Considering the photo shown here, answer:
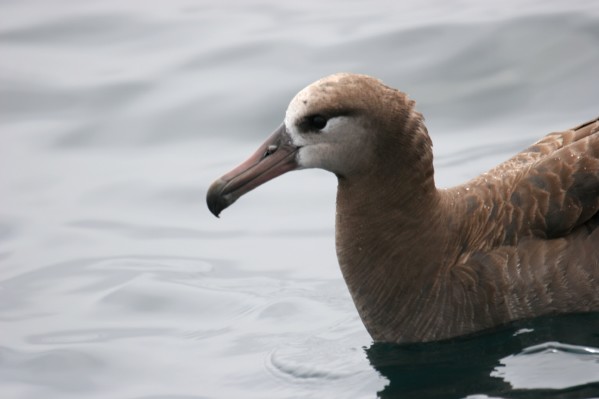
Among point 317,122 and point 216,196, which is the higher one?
point 317,122

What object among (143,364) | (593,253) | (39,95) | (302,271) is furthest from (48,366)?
(39,95)

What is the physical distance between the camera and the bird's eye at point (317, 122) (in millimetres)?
7262

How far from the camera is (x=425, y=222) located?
298 inches

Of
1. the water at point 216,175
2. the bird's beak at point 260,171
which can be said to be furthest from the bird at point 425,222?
the water at point 216,175

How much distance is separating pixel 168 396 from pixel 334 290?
70.2 inches

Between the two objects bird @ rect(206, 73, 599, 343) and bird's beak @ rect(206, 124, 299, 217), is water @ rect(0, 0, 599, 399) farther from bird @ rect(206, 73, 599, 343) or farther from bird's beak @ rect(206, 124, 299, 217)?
bird's beak @ rect(206, 124, 299, 217)

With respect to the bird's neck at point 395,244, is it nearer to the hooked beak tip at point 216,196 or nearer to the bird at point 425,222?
the bird at point 425,222

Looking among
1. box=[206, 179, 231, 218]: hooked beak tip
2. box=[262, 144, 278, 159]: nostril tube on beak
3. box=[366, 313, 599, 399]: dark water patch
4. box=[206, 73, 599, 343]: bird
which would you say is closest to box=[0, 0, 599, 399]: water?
box=[366, 313, 599, 399]: dark water patch

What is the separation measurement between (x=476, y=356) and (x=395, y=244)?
808mm

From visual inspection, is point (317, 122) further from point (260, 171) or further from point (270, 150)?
point (260, 171)

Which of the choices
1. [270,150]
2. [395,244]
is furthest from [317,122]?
[395,244]

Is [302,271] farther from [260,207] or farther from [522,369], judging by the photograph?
[522,369]

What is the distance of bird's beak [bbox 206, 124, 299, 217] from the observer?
7.41 metres

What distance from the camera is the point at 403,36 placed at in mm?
12766
